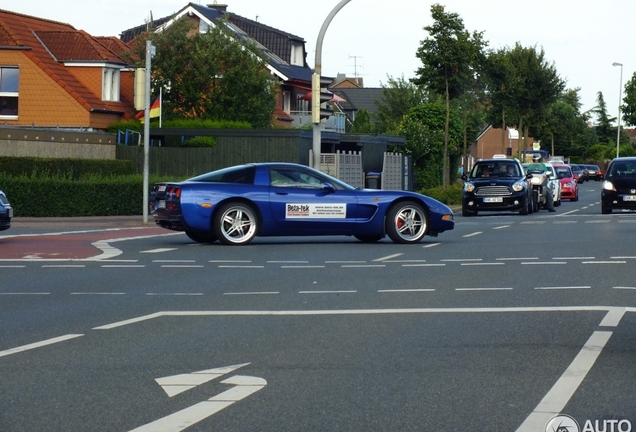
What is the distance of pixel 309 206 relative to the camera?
62.2ft

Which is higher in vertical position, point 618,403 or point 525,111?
point 525,111

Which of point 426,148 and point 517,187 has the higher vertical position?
point 426,148

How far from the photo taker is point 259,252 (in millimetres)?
17781

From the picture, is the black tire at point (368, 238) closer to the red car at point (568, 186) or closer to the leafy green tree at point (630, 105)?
the red car at point (568, 186)

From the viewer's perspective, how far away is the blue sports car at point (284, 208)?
1872 cm

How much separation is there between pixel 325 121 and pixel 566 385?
68.8 meters

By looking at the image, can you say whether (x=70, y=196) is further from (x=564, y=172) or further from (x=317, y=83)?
(x=564, y=172)

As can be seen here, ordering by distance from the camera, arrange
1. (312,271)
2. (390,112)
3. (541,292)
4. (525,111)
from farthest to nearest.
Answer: (390,112) → (525,111) → (312,271) → (541,292)

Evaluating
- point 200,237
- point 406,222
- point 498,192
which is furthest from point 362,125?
→ point 406,222

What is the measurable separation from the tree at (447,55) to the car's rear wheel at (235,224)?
28792 mm

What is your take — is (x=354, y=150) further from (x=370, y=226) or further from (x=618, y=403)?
(x=618, y=403)

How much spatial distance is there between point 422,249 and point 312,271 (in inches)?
157

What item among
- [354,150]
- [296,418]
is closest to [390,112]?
[354,150]

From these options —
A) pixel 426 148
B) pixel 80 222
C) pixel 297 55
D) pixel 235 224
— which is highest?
pixel 297 55
